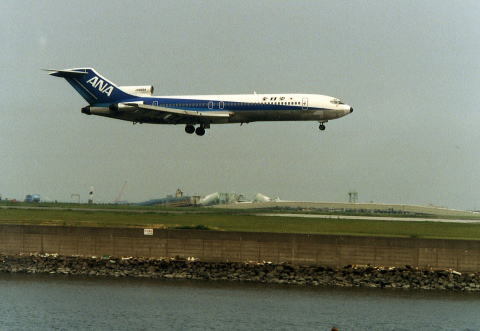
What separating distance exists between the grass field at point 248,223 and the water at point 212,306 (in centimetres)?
952

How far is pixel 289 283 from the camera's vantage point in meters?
56.8

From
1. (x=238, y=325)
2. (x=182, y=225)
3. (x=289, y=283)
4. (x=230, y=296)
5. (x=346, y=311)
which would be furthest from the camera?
(x=182, y=225)

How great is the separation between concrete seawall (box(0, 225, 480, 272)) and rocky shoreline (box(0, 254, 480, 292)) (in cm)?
54

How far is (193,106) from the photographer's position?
86.8 metres

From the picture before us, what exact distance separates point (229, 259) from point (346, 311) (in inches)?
489

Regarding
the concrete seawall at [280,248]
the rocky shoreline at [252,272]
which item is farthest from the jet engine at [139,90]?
the rocky shoreline at [252,272]

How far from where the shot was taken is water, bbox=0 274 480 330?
45.4 m

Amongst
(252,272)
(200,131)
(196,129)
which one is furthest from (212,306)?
(196,129)

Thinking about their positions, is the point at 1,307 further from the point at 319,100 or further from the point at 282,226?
the point at 319,100

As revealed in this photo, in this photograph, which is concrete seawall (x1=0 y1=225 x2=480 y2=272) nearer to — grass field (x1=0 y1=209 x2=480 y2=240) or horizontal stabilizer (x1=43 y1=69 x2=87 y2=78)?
grass field (x1=0 y1=209 x2=480 y2=240)

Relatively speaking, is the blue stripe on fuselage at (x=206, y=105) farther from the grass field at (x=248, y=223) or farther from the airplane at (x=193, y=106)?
the grass field at (x=248, y=223)

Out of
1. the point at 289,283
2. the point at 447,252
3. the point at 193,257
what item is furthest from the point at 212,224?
the point at 447,252

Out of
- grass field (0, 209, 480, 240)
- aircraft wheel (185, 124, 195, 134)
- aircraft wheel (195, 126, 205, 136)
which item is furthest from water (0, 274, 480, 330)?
aircraft wheel (185, 124, 195, 134)

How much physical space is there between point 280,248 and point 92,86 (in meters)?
44.7
